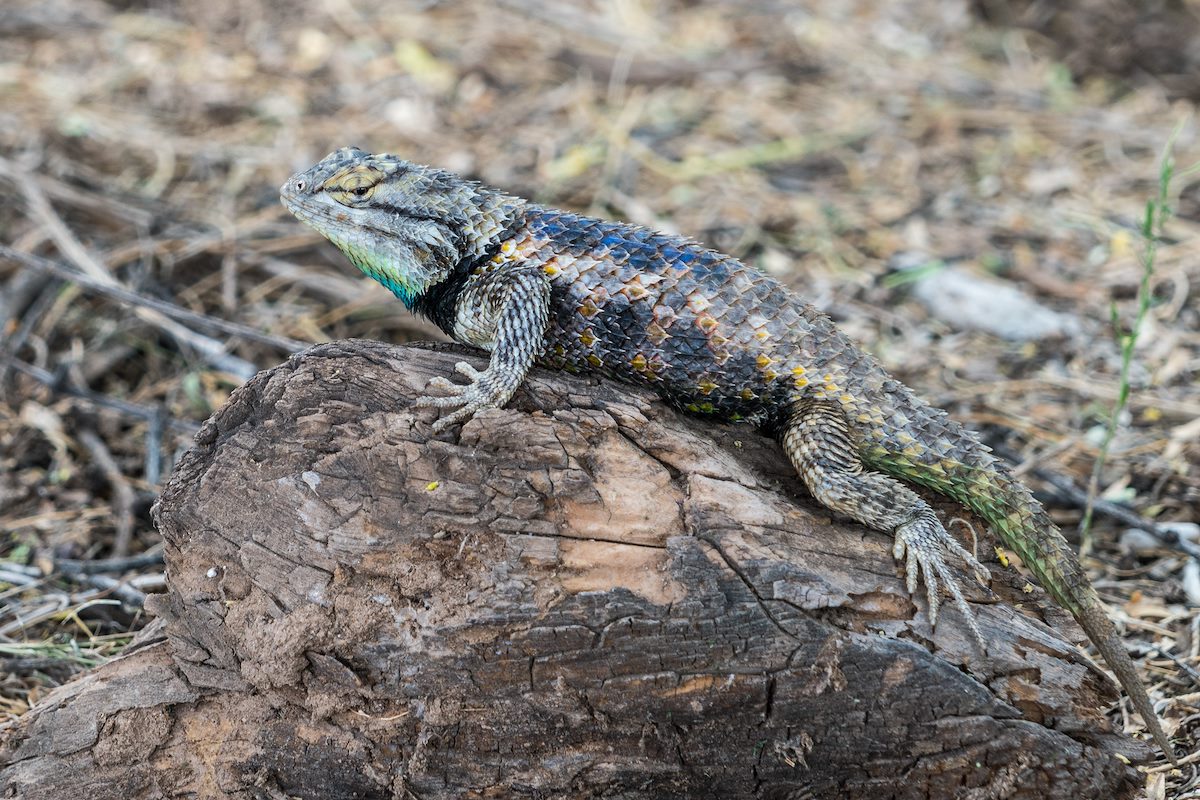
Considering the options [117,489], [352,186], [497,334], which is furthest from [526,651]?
[117,489]

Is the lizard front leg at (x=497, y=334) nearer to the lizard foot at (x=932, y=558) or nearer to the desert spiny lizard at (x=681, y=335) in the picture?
the desert spiny lizard at (x=681, y=335)

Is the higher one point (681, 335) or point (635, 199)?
point (681, 335)

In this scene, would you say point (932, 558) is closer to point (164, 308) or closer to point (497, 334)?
point (497, 334)

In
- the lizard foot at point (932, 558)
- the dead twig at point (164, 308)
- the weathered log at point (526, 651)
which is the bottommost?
the dead twig at point (164, 308)

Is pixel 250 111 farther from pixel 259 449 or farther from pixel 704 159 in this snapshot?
pixel 259 449

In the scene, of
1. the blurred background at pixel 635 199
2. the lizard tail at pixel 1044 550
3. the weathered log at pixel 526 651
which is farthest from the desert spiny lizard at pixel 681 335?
the blurred background at pixel 635 199

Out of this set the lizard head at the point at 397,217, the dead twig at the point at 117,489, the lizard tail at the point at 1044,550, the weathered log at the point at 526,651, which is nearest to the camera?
the weathered log at the point at 526,651
